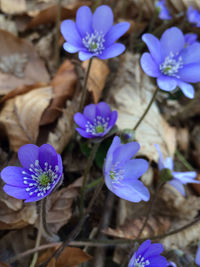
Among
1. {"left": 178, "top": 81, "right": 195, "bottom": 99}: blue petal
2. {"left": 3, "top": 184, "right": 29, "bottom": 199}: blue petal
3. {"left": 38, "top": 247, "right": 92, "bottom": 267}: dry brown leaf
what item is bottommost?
{"left": 38, "top": 247, "right": 92, "bottom": 267}: dry brown leaf

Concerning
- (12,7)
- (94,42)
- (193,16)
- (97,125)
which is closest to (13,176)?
(97,125)

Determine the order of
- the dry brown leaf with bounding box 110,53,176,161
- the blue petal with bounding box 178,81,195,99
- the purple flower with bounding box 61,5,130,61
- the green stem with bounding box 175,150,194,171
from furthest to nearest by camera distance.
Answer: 1. the green stem with bounding box 175,150,194,171
2. the dry brown leaf with bounding box 110,53,176,161
3. the purple flower with bounding box 61,5,130,61
4. the blue petal with bounding box 178,81,195,99

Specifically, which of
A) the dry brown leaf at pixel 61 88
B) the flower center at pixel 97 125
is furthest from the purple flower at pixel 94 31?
the dry brown leaf at pixel 61 88

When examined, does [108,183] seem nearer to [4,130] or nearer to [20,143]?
[20,143]

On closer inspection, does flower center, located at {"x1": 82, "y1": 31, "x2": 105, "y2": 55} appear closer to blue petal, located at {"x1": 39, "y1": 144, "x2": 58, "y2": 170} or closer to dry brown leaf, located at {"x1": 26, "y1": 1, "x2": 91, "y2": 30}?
blue petal, located at {"x1": 39, "y1": 144, "x2": 58, "y2": 170}

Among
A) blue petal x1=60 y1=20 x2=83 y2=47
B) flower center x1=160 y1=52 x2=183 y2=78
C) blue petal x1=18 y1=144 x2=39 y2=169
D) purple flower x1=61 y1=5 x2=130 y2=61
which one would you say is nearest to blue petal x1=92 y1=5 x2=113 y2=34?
purple flower x1=61 y1=5 x2=130 y2=61

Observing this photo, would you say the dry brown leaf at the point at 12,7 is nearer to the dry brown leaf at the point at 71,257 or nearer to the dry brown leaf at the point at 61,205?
the dry brown leaf at the point at 61,205

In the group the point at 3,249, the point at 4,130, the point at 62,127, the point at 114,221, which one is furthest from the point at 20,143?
the point at 114,221
